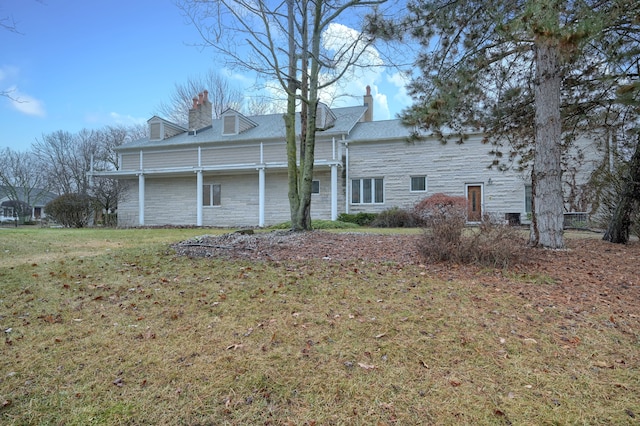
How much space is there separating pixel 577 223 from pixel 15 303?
53.2ft

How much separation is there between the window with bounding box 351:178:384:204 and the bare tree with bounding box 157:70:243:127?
18237 mm

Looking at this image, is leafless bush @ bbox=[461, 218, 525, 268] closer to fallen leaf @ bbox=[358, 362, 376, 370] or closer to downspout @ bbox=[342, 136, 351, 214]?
fallen leaf @ bbox=[358, 362, 376, 370]

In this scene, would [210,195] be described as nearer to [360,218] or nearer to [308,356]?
[360,218]

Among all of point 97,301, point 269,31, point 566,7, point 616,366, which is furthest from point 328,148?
point 616,366

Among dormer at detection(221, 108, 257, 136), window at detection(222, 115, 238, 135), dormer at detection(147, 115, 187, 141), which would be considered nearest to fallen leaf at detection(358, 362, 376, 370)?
dormer at detection(221, 108, 257, 136)

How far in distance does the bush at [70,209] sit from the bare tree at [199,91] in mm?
14062

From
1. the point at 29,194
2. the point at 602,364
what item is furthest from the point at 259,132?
the point at 29,194

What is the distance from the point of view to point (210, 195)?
1991 centimetres

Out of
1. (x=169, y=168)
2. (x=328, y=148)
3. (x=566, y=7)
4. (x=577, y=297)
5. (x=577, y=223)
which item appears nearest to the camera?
(x=577, y=297)

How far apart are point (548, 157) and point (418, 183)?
36.1 ft

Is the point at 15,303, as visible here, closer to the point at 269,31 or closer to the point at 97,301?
the point at 97,301

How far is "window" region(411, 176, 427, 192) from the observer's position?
17.2 meters

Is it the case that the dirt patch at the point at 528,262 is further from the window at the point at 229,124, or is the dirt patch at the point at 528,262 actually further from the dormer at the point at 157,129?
the dormer at the point at 157,129

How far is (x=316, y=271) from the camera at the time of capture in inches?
200
